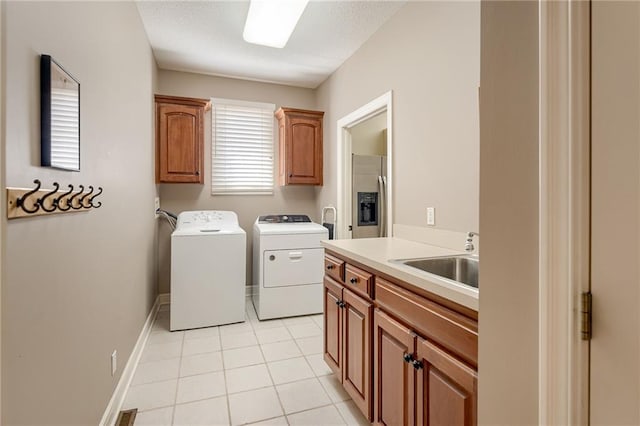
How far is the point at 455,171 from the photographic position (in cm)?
188

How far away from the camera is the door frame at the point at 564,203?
0.53 meters

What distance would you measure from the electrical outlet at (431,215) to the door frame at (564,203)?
1.52 metres

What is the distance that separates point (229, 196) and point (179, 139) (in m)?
0.84

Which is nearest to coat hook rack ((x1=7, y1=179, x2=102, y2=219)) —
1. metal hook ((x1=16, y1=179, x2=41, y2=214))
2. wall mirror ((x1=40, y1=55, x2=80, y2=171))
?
metal hook ((x1=16, y1=179, x2=41, y2=214))

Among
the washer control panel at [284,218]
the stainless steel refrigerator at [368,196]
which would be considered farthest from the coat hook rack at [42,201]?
the stainless steel refrigerator at [368,196]

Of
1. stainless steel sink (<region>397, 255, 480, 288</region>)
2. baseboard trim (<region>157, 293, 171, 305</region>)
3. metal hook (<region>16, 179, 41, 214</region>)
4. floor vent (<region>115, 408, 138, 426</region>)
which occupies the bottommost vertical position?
floor vent (<region>115, 408, 138, 426</region>)

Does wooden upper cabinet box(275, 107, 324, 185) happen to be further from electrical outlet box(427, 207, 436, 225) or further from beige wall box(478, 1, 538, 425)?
beige wall box(478, 1, 538, 425)

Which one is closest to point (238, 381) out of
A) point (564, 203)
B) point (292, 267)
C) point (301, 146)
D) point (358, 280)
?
point (358, 280)

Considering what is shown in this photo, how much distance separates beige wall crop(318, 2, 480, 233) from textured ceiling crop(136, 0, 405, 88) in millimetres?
231

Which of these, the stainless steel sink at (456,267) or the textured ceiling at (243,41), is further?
the textured ceiling at (243,41)

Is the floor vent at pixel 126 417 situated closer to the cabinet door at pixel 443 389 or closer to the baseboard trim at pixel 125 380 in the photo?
the baseboard trim at pixel 125 380

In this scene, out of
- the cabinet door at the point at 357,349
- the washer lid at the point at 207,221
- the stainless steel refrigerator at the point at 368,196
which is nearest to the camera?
the cabinet door at the point at 357,349

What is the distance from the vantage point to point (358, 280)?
5.54 feet

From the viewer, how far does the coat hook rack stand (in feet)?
2.81
